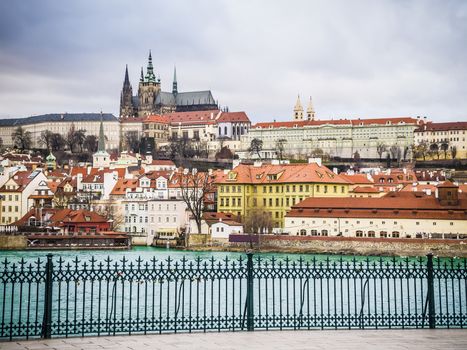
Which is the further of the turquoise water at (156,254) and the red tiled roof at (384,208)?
the red tiled roof at (384,208)

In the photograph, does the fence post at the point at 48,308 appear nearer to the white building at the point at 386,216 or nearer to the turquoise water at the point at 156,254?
the turquoise water at the point at 156,254

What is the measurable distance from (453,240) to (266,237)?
42.1ft

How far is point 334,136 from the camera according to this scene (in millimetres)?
160875

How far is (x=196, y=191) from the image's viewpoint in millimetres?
67750

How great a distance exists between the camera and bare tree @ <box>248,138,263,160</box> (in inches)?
6097

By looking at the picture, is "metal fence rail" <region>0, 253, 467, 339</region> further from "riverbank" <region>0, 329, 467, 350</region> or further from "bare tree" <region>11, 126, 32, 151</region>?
"bare tree" <region>11, 126, 32, 151</region>

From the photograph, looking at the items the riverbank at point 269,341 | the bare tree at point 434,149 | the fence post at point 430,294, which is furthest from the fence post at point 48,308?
the bare tree at point 434,149

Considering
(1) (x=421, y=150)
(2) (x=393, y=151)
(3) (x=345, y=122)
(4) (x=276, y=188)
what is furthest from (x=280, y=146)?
(4) (x=276, y=188)

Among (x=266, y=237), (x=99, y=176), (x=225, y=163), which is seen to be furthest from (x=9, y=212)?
(x=225, y=163)

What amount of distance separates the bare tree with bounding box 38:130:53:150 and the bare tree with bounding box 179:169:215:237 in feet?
273

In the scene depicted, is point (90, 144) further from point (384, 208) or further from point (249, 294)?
point (249, 294)

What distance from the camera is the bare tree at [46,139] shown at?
156863 mm

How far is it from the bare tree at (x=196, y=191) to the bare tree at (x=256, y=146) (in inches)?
3003

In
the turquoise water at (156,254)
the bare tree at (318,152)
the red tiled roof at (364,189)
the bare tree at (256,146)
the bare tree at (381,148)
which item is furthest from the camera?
the bare tree at (256,146)
